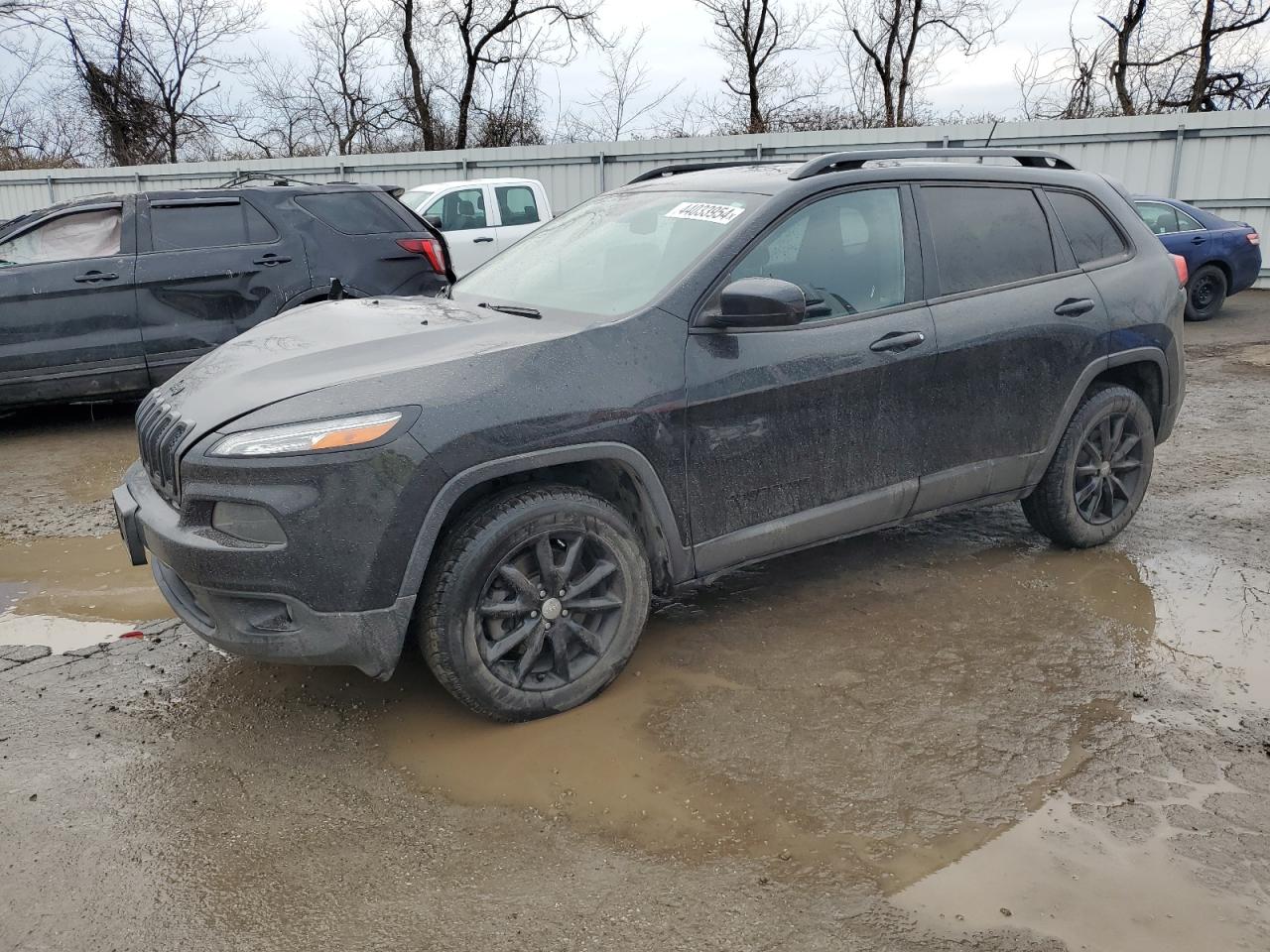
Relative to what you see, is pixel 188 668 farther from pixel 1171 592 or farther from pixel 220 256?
pixel 220 256

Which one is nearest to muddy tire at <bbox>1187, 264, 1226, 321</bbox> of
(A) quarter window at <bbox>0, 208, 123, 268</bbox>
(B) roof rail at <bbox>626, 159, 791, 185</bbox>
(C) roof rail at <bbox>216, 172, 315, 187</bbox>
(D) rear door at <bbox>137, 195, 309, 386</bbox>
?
(B) roof rail at <bbox>626, 159, 791, 185</bbox>

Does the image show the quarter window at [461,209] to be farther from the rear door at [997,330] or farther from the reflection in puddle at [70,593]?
the rear door at [997,330]

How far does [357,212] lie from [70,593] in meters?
4.28

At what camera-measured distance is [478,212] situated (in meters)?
12.5

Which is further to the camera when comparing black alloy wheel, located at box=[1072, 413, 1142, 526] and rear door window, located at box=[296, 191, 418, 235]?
rear door window, located at box=[296, 191, 418, 235]

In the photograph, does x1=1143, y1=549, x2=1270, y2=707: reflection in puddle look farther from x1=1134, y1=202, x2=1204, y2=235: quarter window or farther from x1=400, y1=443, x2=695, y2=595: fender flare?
x1=1134, y1=202, x2=1204, y2=235: quarter window

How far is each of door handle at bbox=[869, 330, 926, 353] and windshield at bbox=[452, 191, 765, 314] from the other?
0.70 m

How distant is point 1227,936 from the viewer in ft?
7.58

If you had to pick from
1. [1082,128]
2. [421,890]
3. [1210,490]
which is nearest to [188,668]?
[421,890]

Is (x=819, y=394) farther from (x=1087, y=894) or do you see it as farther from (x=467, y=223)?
(x=467, y=223)

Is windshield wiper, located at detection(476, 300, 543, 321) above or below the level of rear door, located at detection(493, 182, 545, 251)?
below

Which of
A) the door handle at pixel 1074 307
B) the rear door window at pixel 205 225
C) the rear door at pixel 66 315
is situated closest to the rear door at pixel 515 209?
the rear door window at pixel 205 225

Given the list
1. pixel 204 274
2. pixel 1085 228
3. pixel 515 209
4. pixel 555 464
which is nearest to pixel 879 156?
pixel 1085 228

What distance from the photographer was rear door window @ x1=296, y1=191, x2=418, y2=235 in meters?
7.72
